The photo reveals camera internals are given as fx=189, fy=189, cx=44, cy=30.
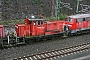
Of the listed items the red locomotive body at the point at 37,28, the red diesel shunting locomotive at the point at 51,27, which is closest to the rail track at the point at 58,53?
the red diesel shunting locomotive at the point at 51,27

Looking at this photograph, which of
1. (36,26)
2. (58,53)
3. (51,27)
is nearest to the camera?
(58,53)

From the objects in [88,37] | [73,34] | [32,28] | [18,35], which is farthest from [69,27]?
[18,35]

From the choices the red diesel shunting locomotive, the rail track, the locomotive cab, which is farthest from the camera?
the locomotive cab

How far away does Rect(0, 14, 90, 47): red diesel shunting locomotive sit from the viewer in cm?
1811

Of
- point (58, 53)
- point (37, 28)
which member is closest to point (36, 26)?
point (37, 28)

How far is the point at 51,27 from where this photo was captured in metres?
19.9

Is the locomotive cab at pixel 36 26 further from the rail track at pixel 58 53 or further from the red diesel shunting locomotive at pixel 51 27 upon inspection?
the rail track at pixel 58 53

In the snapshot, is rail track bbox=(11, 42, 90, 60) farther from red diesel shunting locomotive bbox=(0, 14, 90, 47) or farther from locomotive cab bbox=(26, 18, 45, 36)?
locomotive cab bbox=(26, 18, 45, 36)

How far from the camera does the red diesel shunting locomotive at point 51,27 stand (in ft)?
59.4

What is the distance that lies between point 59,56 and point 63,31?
247 inches

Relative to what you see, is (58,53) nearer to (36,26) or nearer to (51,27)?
(36,26)

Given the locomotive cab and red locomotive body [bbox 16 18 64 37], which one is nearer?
red locomotive body [bbox 16 18 64 37]

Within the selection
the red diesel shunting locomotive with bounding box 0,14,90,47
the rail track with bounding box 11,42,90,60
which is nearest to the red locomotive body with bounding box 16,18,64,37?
the red diesel shunting locomotive with bounding box 0,14,90,47

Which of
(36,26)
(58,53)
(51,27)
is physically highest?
(36,26)
